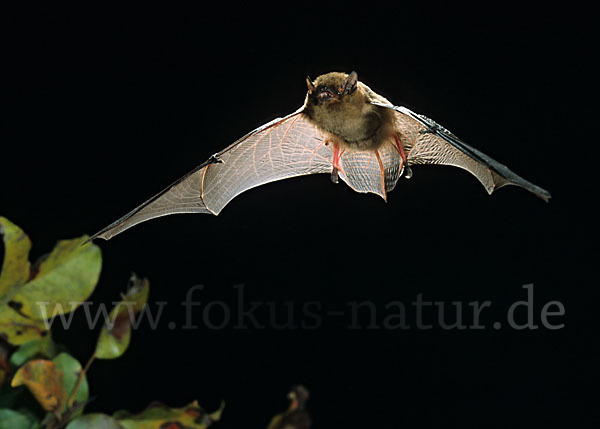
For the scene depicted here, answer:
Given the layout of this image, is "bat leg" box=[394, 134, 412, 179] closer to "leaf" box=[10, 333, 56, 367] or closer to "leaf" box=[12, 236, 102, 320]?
"leaf" box=[12, 236, 102, 320]

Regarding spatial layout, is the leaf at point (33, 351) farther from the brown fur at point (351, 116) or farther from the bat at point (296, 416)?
the brown fur at point (351, 116)

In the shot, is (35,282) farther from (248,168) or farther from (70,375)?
(248,168)

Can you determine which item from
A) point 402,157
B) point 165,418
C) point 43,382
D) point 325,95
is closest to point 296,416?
point 165,418

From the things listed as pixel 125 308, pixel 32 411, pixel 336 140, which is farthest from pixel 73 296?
pixel 336 140

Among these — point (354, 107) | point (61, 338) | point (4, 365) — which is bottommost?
point (4, 365)

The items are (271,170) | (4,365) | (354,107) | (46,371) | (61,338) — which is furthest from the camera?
(61,338)

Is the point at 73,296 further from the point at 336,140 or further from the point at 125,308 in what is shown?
the point at 336,140

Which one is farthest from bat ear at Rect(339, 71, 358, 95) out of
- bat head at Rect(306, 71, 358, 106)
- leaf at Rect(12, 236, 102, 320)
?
leaf at Rect(12, 236, 102, 320)

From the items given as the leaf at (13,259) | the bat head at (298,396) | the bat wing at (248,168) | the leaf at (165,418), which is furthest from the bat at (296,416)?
the leaf at (13,259)
